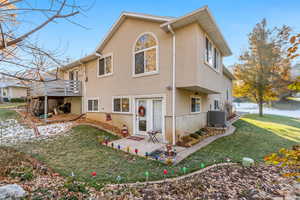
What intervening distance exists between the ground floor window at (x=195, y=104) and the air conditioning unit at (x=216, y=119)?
5.60 ft

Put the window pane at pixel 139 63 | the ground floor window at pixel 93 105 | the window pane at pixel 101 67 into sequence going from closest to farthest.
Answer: the window pane at pixel 139 63, the window pane at pixel 101 67, the ground floor window at pixel 93 105

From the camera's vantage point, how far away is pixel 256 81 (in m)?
16.1

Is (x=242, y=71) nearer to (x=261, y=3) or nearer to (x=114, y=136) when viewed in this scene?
(x=261, y=3)

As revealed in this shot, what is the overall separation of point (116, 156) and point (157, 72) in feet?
15.0

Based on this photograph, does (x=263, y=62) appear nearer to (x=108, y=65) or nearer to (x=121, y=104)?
(x=121, y=104)

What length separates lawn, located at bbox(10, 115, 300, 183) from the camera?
421 centimetres

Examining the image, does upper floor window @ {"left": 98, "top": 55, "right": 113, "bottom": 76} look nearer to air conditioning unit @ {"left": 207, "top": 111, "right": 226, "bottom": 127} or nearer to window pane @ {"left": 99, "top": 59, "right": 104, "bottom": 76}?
window pane @ {"left": 99, "top": 59, "right": 104, "bottom": 76}

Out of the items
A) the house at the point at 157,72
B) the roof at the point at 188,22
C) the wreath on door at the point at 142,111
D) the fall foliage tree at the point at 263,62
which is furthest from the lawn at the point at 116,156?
the fall foliage tree at the point at 263,62

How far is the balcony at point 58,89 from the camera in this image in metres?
10.9

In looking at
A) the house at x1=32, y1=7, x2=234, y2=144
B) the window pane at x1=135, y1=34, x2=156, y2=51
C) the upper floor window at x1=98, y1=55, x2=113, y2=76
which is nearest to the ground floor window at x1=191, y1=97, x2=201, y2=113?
the house at x1=32, y1=7, x2=234, y2=144

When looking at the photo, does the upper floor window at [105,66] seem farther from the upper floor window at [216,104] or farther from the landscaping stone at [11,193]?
the upper floor window at [216,104]

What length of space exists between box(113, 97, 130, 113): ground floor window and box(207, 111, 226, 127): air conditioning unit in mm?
6209

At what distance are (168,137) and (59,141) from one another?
5.65m

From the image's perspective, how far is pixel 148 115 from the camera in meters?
7.74
